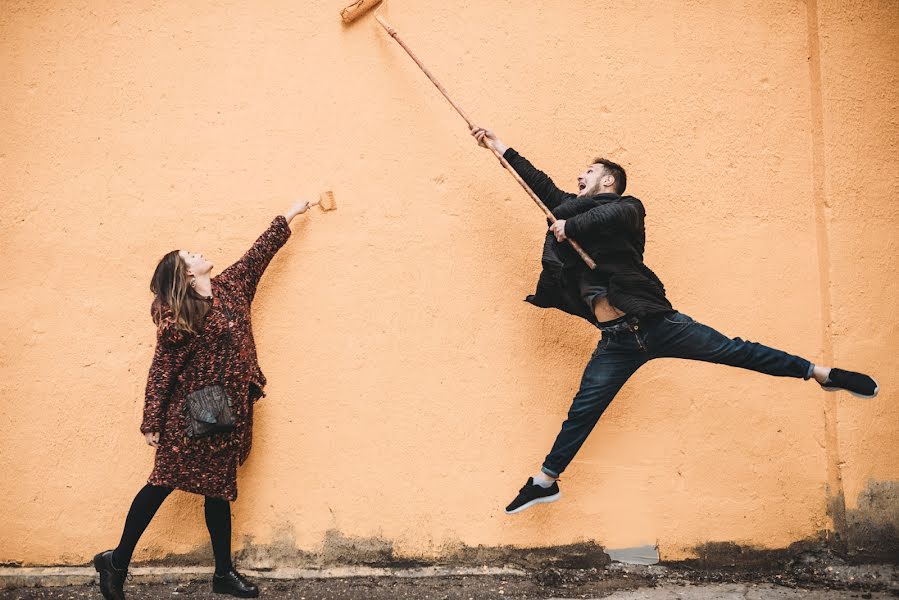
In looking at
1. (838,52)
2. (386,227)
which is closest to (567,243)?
(386,227)

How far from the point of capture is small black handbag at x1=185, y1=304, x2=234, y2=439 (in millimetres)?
2896

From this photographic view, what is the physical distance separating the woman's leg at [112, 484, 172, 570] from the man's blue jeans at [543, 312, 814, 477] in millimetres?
1844

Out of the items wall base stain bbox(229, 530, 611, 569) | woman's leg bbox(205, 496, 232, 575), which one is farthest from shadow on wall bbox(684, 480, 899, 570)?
woman's leg bbox(205, 496, 232, 575)

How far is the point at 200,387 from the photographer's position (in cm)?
297

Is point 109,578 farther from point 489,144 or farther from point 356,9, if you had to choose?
point 356,9

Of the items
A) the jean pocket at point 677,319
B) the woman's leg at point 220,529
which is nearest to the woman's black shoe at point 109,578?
the woman's leg at point 220,529

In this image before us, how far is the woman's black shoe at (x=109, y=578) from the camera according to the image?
3.06 m

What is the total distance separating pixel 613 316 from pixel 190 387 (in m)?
1.98

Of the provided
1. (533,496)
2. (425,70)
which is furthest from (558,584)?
(425,70)

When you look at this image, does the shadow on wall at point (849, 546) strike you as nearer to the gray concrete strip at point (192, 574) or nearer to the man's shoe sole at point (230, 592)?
the gray concrete strip at point (192, 574)

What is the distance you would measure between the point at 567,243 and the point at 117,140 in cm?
246

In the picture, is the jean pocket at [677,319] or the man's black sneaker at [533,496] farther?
the man's black sneaker at [533,496]

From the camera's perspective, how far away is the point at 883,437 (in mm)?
3432

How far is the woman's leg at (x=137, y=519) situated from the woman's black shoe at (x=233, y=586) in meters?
0.45
